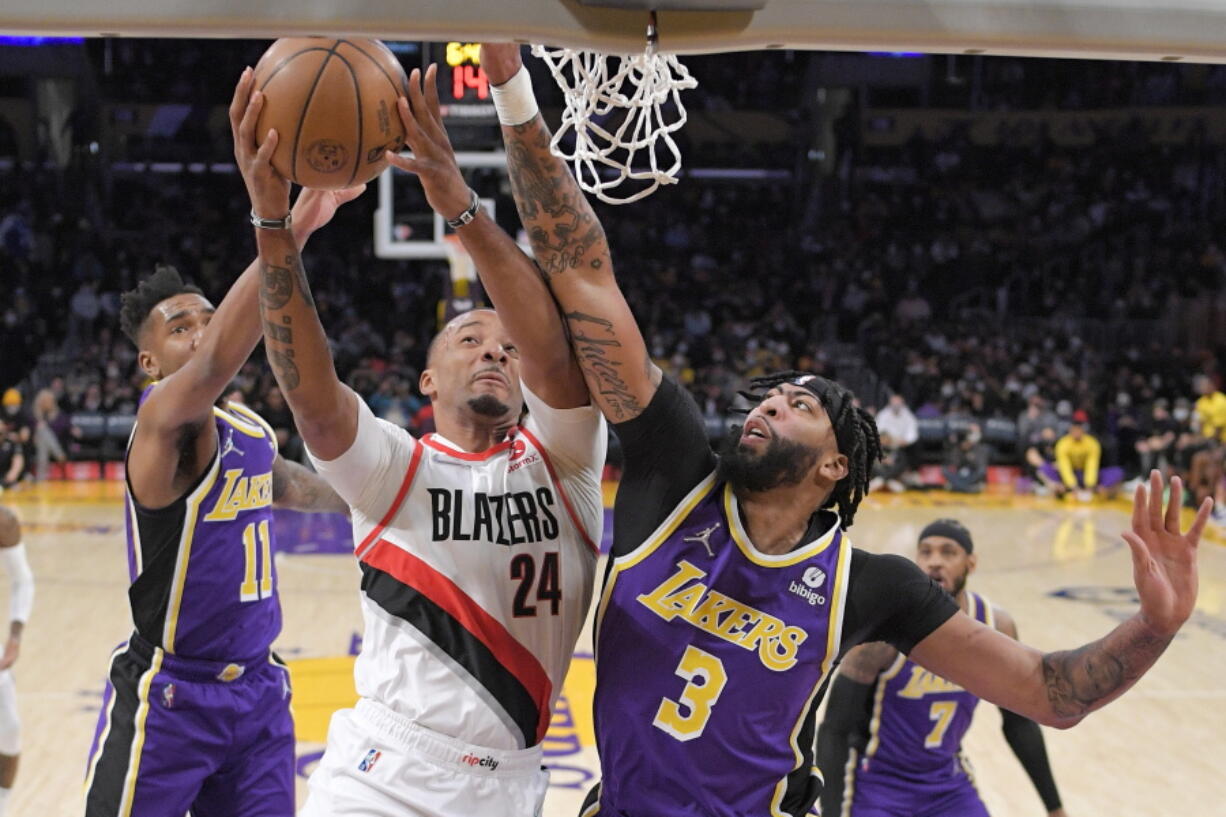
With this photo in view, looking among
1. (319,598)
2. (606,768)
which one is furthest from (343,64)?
(319,598)

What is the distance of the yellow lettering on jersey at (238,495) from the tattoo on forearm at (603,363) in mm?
1766

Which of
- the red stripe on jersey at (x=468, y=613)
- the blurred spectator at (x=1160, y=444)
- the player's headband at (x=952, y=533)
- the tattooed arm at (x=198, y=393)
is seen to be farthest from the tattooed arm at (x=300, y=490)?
the blurred spectator at (x=1160, y=444)

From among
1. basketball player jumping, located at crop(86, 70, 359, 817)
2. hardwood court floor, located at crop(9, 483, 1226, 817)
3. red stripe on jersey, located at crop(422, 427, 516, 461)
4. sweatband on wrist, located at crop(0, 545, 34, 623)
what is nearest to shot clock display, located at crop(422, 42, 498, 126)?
hardwood court floor, located at crop(9, 483, 1226, 817)

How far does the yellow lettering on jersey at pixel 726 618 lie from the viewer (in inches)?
124

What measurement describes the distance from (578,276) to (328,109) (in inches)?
27.3

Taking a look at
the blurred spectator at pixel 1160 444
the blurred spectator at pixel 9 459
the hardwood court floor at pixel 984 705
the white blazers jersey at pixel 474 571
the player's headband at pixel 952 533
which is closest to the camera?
the white blazers jersey at pixel 474 571

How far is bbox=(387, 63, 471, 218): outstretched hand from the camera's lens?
291cm

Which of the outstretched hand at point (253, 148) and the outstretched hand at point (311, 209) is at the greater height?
the outstretched hand at point (253, 148)

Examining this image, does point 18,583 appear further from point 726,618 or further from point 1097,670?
point 1097,670

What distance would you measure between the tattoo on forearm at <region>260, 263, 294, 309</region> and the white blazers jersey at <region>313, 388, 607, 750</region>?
1.20 ft

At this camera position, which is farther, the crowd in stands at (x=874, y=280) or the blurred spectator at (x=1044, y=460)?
the crowd in stands at (x=874, y=280)

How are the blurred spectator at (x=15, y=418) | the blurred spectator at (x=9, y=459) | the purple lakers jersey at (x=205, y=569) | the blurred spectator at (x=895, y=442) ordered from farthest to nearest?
the blurred spectator at (x=895, y=442)
the blurred spectator at (x=15, y=418)
the blurred spectator at (x=9, y=459)
the purple lakers jersey at (x=205, y=569)

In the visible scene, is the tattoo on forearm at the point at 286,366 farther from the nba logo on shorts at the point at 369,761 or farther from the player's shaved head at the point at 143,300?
the player's shaved head at the point at 143,300

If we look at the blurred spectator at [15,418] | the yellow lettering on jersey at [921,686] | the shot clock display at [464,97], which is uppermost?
the shot clock display at [464,97]
